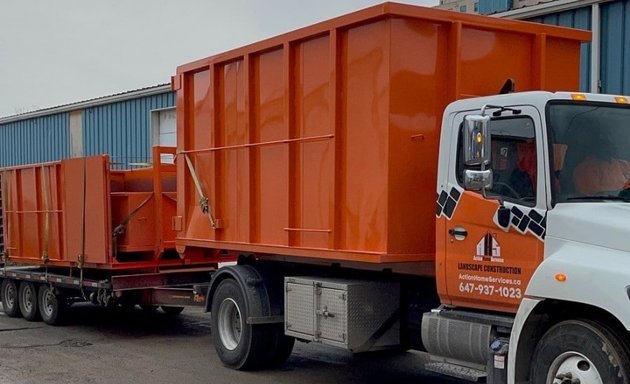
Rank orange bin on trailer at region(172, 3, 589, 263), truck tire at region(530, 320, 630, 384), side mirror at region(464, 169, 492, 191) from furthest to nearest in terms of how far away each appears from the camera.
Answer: orange bin on trailer at region(172, 3, 589, 263), side mirror at region(464, 169, 492, 191), truck tire at region(530, 320, 630, 384)

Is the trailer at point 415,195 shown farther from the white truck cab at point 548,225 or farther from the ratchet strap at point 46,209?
the ratchet strap at point 46,209

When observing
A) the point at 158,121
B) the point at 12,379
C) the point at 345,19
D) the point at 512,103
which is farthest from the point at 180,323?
the point at 158,121

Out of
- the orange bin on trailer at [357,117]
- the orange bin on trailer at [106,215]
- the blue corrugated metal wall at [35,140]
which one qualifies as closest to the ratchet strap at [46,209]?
the orange bin on trailer at [106,215]

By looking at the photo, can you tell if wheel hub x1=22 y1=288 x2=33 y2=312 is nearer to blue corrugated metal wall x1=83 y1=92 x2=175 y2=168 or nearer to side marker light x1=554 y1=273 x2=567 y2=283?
blue corrugated metal wall x1=83 y1=92 x2=175 y2=168

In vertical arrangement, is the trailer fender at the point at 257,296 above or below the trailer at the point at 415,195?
below

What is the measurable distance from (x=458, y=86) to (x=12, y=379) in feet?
18.9

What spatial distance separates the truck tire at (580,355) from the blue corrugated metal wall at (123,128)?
17.2 m

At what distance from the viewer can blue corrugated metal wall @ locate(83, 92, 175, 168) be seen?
75.2ft

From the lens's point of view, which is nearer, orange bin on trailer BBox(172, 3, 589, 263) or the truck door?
the truck door

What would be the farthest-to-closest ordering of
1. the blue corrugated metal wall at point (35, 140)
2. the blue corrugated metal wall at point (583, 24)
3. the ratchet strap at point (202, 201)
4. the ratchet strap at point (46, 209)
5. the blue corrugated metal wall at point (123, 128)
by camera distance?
the blue corrugated metal wall at point (35, 140)
the blue corrugated metal wall at point (123, 128)
the ratchet strap at point (46, 209)
the blue corrugated metal wall at point (583, 24)
the ratchet strap at point (202, 201)

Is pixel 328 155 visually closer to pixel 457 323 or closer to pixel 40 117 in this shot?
pixel 457 323

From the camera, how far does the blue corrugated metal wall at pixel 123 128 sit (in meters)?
22.9

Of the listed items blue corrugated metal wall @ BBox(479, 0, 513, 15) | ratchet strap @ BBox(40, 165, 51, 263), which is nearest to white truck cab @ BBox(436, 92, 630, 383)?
ratchet strap @ BBox(40, 165, 51, 263)

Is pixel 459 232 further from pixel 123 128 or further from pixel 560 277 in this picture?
pixel 123 128
